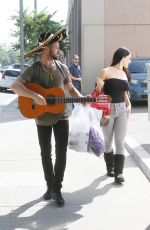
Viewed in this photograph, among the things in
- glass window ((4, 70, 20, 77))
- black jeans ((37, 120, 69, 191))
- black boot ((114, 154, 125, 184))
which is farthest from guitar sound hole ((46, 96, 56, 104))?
glass window ((4, 70, 20, 77))

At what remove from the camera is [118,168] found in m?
6.71

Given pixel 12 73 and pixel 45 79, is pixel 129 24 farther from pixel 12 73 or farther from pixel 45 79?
pixel 45 79

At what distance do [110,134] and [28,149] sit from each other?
9.55 ft

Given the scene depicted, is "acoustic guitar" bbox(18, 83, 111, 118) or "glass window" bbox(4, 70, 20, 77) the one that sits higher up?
"acoustic guitar" bbox(18, 83, 111, 118)

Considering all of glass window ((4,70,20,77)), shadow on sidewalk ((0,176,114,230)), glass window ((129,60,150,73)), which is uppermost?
glass window ((129,60,150,73))

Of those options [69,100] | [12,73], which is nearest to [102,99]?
[69,100]

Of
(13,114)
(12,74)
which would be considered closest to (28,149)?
(13,114)

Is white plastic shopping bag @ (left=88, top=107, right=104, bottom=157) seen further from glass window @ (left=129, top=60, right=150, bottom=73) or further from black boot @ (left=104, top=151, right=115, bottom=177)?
glass window @ (left=129, top=60, right=150, bottom=73)

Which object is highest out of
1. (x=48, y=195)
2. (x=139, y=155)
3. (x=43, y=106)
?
(x=43, y=106)

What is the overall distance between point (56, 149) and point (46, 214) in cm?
75

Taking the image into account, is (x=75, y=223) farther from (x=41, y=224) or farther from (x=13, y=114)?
(x=13, y=114)

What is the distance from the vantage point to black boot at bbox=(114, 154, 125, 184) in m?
6.65

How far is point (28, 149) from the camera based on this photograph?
949cm

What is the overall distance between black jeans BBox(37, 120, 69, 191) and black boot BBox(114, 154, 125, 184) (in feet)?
3.32
